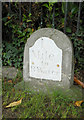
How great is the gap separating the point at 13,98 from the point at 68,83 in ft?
2.80

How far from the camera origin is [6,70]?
3.43 m

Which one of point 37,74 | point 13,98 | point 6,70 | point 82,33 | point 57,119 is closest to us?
point 57,119

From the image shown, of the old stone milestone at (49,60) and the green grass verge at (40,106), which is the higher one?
the old stone milestone at (49,60)

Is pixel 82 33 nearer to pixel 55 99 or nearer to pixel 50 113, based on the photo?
pixel 55 99

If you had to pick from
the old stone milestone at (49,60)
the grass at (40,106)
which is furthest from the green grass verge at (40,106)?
the old stone milestone at (49,60)

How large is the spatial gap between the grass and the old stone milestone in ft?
0.71

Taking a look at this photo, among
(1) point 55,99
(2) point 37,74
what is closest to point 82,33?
(2) point 37,74

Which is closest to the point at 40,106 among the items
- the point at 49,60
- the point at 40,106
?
the point at 40,106

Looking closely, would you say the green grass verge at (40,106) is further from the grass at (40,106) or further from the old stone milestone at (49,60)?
the old stone milestone at (49,60)

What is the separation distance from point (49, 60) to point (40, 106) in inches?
28.2

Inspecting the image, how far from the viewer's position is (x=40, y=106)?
221cm

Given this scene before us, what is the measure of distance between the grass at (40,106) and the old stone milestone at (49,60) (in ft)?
0.71

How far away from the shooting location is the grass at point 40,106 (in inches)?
81.9

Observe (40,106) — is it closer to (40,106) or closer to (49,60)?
(40,106)
